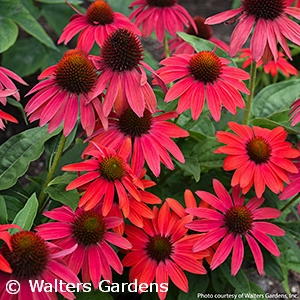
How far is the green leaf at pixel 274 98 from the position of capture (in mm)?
1556

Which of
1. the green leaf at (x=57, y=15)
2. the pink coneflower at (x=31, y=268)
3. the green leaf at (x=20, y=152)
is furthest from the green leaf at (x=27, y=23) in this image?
the pink coneflower at (x=31, y=268)

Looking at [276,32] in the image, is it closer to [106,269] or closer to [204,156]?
[204,156]

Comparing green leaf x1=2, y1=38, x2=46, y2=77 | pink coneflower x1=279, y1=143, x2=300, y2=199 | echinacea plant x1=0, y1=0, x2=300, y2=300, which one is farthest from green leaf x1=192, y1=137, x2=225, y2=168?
green leaf x1=2, y1=38, x2=46, y2=77

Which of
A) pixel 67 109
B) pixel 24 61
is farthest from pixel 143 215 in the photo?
pixel 24 61

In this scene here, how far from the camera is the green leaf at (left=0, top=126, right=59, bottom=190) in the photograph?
120 cm

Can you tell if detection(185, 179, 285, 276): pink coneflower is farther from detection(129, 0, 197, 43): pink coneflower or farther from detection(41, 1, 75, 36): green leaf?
Result: detection(41, 1, 75, 36): green leaf

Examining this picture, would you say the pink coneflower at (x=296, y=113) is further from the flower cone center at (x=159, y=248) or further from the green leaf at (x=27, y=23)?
the green leaf at (x=27, y=23)

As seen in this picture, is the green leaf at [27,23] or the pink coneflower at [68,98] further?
the green leaf at [27,23]

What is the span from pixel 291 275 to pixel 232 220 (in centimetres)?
78

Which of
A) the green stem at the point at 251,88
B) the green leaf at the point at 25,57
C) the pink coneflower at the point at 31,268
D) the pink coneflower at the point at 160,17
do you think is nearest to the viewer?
the pink coneflower at the point at 31,268

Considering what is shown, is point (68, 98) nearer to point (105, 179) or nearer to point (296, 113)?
point (105, 179)

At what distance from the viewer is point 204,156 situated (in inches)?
53.7

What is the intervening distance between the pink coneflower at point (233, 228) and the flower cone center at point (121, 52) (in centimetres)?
37

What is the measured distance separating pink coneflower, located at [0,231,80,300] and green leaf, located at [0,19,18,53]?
1.16 metres
